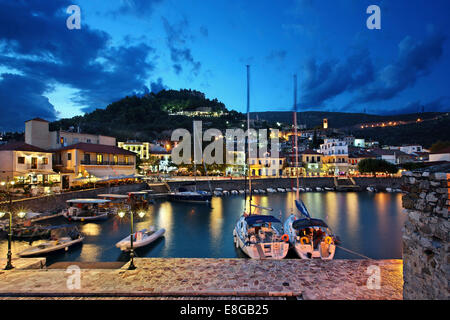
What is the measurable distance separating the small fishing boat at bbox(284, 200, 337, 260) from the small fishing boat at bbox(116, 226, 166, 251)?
8684mm

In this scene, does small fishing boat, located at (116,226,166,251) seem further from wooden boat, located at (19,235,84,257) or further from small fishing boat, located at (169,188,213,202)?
small fishing boat, located at (169,188,213,202)

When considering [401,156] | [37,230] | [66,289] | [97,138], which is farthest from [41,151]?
[401,156]

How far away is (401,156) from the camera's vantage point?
62.3m

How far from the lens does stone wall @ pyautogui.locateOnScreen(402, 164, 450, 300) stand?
3986 mm

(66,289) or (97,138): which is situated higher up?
(97,138)

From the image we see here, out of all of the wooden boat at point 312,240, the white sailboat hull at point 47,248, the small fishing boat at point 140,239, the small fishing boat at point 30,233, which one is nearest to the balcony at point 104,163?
the small fishing boat at point 30,233

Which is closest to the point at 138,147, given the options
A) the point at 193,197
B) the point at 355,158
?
the point at 193,197

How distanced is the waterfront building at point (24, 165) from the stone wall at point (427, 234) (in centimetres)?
2944

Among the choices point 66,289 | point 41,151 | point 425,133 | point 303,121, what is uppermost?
point 303,121

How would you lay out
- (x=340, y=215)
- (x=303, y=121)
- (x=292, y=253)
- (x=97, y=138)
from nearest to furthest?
1. (x=292, y=253)
2. (x=340, y=215)
3. (x=97, y=138)
4. (x=303, y=121)

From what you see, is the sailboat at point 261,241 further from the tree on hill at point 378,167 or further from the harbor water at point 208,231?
the tree on hill at point 378,167

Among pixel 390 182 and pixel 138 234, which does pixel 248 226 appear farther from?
pixel 390 182

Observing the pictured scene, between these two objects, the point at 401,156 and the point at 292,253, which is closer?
the point at 292,253

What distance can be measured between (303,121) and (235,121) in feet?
293
